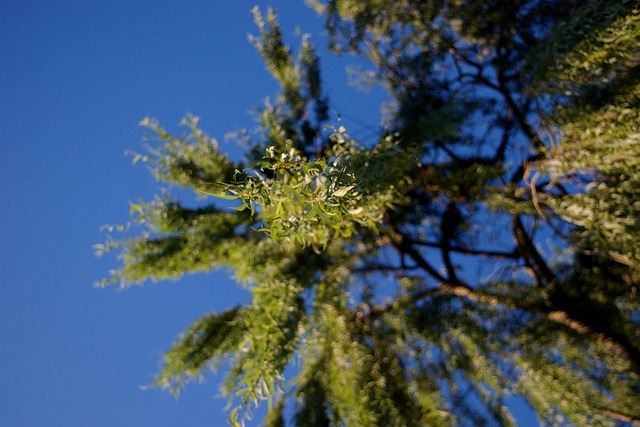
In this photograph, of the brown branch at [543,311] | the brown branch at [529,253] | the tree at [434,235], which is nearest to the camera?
the tree at [434,235]

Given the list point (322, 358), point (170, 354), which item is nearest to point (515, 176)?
point (322, 358)

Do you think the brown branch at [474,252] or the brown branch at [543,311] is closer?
the brown branch at [543,311]

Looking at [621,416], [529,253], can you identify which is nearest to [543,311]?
[529,253]

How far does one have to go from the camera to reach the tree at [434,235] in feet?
4.99

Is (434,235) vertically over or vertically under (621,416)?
over

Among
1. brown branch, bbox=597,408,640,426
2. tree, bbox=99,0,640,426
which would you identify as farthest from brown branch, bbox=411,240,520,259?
brown branch, bbox=597,408,640,426

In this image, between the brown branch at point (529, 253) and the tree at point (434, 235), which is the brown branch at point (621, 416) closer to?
the tree at point (434, 235)

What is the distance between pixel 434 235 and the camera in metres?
2.88

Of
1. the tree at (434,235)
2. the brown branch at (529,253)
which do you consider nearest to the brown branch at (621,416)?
the tree at (434,235)

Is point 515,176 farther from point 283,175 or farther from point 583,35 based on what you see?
point 283,175

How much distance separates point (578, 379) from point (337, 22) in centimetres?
248

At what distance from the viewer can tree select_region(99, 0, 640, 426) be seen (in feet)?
4.99

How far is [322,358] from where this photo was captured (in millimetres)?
2154

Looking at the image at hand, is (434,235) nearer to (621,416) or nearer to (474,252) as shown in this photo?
(474,252)
